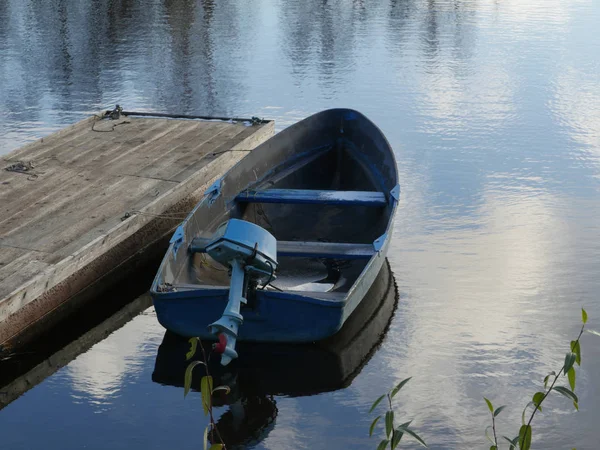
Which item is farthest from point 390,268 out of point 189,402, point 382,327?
point 189,402

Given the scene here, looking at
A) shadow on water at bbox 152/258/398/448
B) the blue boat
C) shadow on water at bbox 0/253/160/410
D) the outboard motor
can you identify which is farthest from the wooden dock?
the outboard motor

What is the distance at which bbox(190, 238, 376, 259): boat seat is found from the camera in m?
9.20

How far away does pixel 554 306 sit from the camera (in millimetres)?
9828

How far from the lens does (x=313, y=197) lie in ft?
34.7

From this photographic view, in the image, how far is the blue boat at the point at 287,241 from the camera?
7770mm

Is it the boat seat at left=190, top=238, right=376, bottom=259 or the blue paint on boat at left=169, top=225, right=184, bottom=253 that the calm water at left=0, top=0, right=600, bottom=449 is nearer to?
the boat seat at left=190, top=238, right=376, bottom=259

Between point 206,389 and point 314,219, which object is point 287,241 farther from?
point 206,389

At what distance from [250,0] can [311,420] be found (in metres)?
24.8

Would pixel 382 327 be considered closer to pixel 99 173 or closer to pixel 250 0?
pixel 99 173

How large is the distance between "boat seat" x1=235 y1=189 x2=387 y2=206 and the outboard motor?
2.79 metres

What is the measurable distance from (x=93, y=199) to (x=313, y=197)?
267 cm

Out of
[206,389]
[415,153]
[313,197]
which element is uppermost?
[206,389]

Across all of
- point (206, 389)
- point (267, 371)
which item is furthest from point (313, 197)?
point (206, 389)

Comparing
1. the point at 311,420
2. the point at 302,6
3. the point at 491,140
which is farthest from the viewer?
the point at 302,6
